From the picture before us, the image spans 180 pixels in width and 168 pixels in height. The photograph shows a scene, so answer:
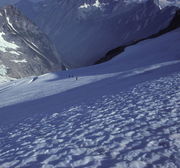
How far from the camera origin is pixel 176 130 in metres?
10.8

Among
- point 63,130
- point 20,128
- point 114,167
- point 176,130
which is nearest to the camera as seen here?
point 114,167

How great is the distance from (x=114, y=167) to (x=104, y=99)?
1069 centimetres

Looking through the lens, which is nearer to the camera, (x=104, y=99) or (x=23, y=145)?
(x=23, y=145)

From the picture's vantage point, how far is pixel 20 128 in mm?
16453

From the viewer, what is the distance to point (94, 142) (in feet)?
37.3

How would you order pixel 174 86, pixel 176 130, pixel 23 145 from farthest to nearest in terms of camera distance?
pixel 174 86 < pixel 23 145 < pixel 176 130

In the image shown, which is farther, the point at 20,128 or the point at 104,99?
the point at 104,99

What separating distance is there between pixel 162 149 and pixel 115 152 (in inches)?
61.4

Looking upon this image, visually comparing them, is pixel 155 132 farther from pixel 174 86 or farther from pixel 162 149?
pixel 174 86

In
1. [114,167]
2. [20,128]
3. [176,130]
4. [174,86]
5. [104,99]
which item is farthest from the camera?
[104,99]

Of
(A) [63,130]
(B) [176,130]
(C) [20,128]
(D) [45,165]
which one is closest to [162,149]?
(B) [176,130]

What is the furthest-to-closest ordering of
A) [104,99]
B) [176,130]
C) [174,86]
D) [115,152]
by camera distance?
1. [104,99]
2. [174,86]
3. [176,130]
4. [115,152]

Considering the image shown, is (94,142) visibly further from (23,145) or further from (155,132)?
(23,145)

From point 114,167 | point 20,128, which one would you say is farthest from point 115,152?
point 20,128
